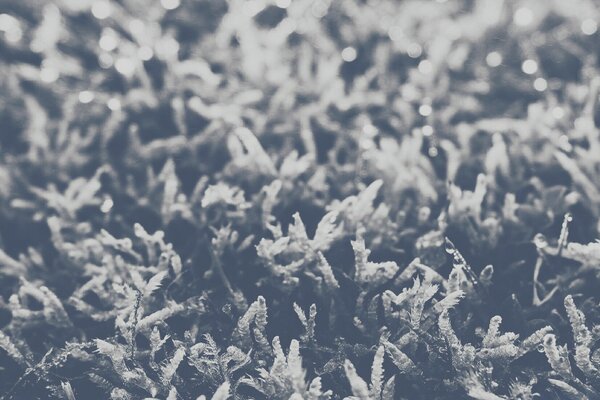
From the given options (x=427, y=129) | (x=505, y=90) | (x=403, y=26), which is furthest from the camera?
(x=403, y=26)

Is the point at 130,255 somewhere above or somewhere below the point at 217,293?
above

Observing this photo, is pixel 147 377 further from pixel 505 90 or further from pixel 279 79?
pixel 505 90

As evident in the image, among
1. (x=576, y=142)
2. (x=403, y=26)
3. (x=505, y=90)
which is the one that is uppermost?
(x=403, y=26)

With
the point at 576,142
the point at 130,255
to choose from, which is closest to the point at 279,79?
the point at 130,255

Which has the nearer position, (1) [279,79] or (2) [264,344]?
(2) [264,344]

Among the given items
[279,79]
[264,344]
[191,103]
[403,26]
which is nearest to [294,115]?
[279,79]

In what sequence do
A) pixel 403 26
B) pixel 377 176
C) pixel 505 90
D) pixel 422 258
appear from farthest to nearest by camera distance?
pixel 403 26 → pixel 505 90 → pixel 377 176 → pixel 422 258
